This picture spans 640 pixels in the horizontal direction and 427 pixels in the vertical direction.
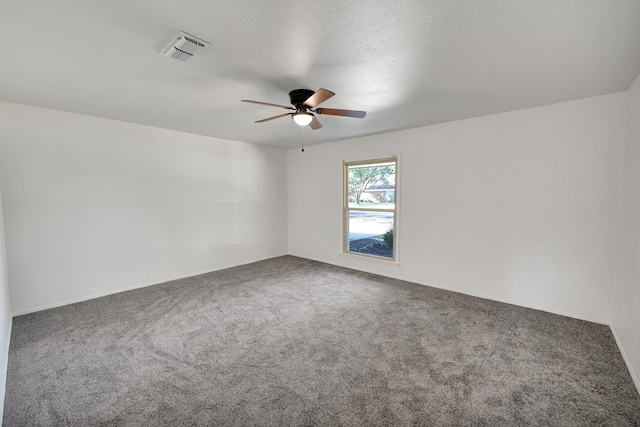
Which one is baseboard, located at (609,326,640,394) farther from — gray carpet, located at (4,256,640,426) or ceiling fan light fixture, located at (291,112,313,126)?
ceiling fan light fixture, located at (291,112,313,126)

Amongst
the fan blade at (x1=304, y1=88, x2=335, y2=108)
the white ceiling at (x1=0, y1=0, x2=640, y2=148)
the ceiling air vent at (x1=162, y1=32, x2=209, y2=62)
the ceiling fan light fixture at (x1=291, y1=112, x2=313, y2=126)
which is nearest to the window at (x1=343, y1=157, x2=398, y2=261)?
the white ceiling at (x1=0, y1=0, x2=640, y2=148)

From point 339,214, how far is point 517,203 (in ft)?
9.14

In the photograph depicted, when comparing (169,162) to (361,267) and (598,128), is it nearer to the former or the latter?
(361,267)

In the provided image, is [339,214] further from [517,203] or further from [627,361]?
[627,361]

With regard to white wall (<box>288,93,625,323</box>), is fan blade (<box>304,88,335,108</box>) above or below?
above

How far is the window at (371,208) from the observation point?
4.59 metres

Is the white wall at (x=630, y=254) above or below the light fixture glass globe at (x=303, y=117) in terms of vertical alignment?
below

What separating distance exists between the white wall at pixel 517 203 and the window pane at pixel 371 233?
0.33m

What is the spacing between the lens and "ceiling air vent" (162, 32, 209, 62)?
175 centimetres

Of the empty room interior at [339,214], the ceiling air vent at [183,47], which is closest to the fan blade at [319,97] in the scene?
the empty room interior at [339,214]

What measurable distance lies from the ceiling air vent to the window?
10.8 feet

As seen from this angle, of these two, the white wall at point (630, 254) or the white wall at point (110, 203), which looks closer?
the white wall at point (630, 254)

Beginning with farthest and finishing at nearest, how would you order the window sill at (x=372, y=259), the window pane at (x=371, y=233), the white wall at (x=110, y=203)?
the window pane at (x=371, y=233), the window sill at (x=372, y=259), the white wall at (x=110, y=203)

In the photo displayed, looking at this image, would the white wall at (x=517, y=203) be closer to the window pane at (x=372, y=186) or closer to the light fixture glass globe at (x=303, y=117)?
the window pane at (x=372, y=186)
